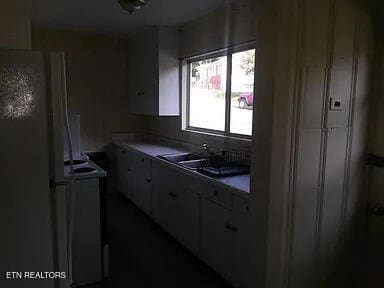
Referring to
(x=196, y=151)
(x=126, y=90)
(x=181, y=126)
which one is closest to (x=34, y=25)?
(x=126, y=90)

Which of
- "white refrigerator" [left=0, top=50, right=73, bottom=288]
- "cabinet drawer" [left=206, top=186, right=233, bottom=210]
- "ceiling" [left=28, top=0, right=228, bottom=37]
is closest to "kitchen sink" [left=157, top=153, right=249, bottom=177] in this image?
"cabinet drawer" [left=206, top=186, right=233, bottom=210]

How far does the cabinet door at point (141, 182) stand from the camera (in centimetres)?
361

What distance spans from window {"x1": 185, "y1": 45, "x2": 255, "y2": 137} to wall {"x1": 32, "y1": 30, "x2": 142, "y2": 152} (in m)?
1.39

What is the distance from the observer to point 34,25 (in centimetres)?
390

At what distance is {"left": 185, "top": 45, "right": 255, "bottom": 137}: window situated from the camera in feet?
9.44

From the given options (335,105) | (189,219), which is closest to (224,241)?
A: (189,219)

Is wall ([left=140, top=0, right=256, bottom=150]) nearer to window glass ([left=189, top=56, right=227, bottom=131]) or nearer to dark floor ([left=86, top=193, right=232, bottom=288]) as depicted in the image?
window glass ([left=189, top=56, right=227, bottom=131])

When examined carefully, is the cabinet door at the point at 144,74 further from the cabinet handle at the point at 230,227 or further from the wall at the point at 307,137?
the wall at the point at 307,137

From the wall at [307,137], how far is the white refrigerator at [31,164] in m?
1.00

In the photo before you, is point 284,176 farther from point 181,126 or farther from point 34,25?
point 34,25

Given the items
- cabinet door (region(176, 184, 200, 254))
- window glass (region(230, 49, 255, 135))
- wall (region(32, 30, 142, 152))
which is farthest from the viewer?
wall (region(32, 30, 142, 152))

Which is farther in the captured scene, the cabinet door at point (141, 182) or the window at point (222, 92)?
the cabinet door at point (141, 182)

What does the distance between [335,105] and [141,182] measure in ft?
8.83

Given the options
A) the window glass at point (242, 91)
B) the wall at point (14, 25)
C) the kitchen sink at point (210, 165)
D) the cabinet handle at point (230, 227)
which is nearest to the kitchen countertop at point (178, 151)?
the kitchen sink at point (210, 165)
